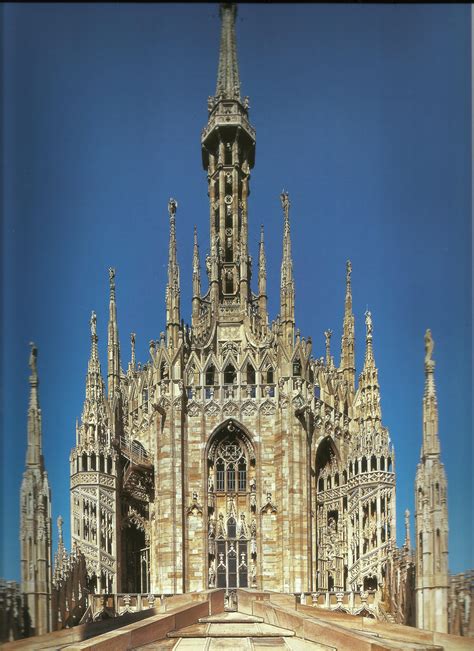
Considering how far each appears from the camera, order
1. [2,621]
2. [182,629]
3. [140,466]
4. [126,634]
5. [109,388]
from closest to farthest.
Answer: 1. [2,621]
2. [126,634]
3. [182,629]
4. [140,466]
5. [109,388]

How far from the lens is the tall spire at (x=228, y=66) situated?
52.2 m

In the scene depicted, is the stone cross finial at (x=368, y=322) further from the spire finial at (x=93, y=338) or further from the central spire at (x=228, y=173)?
the spire finial at (x=93, y=338)

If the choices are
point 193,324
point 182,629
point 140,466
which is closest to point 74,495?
point 140,466

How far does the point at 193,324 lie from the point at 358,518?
51.0 feet

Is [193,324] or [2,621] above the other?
[193,324]

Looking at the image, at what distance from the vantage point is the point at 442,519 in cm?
1836

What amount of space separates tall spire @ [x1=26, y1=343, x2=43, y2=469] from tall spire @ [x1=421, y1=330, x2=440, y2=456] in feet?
31.3

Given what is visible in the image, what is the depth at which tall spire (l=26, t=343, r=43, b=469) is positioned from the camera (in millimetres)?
15125

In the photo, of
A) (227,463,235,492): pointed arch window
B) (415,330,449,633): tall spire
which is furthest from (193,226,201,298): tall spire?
(415,330,449,633): tall spire

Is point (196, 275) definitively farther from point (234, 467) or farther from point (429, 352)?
point (429, 352)

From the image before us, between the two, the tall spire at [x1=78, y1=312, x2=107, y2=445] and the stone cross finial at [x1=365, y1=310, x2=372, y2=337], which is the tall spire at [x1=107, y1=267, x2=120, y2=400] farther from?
the stone cross finial at [x1=365, y1=310, x2=372, y2=337]

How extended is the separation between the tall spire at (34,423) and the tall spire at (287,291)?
27.8 m

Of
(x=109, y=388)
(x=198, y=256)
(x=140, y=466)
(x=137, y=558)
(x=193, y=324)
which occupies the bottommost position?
(x=137, y=558)

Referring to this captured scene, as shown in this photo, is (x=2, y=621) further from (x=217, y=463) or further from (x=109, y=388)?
(x=109, y=388)
